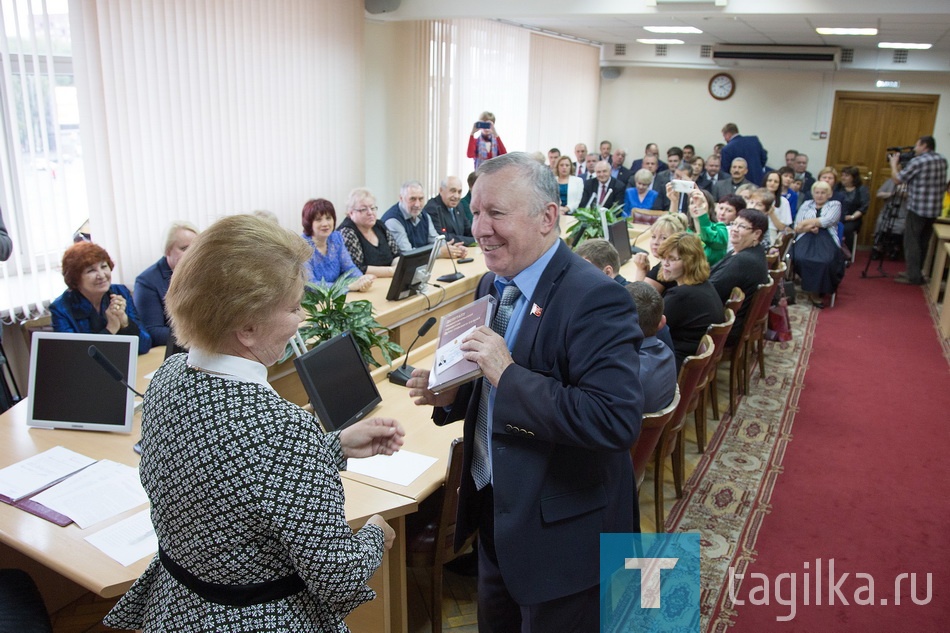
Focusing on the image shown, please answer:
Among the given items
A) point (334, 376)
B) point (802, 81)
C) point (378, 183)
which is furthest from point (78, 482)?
point (802, 81)

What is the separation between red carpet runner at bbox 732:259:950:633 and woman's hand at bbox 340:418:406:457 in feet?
6.20

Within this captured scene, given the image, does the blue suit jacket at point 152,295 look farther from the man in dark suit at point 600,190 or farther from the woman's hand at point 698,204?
the man in dark suit at point 600,190

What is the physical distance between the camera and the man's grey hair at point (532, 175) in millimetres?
1625

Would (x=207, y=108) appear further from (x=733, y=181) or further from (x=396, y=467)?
(x=733, y=181)

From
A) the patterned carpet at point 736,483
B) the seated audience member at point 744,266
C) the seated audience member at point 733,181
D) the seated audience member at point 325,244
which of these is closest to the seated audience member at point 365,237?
the seated audience member at point 325,244

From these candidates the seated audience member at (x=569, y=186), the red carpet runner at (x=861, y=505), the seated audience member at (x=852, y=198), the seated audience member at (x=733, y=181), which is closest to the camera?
the red carpet runner at (x=861, y=505)

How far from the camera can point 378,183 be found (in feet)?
26.7

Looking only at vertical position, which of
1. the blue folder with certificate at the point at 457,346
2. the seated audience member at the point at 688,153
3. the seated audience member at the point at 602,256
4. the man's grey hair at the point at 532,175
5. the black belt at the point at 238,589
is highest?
the man's grey hair at the point at 532,175

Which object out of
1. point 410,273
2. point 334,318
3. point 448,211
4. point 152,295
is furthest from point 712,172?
point 334,318

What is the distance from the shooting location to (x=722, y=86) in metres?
12.6

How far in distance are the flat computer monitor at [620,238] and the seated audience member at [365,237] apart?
5.67 feet

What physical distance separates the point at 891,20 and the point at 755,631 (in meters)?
6.53

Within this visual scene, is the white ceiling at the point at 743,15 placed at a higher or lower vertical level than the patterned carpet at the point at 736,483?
higher

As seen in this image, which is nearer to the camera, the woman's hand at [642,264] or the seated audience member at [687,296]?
the seated audience member at [687,296]
